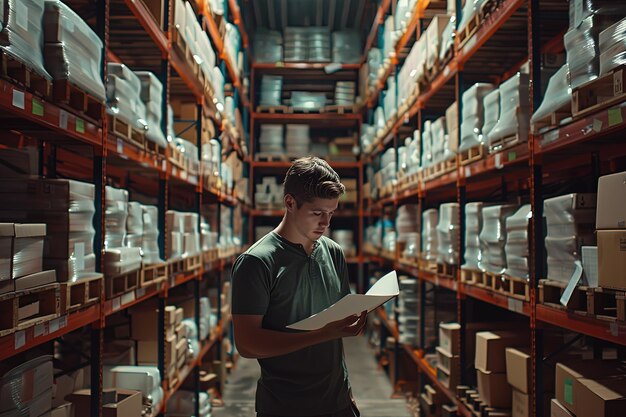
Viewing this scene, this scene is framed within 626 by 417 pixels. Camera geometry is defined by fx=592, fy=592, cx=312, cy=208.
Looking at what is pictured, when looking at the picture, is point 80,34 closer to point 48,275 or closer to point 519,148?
point 48,275

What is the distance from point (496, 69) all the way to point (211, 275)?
17.4 feet

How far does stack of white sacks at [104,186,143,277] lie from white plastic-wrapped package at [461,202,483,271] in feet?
8.70

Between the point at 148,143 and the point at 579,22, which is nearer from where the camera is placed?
the point at 579,22

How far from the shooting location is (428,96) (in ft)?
20.8

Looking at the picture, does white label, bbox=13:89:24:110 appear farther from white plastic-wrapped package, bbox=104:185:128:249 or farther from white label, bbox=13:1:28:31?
white plastic-wrapped package, bbox=104:185:128:249

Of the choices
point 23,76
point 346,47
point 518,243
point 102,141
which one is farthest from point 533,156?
point 346,47

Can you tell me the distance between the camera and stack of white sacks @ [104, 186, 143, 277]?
3557mm

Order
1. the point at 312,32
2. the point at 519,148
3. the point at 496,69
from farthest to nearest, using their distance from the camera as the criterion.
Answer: the point at 312,32 → the point at 496,69 → the point at 519,148

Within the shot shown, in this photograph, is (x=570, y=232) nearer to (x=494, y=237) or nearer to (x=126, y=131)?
(x=494, y=237)

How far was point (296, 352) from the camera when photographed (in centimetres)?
283

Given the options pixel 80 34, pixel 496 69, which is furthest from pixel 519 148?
pixel 80 34

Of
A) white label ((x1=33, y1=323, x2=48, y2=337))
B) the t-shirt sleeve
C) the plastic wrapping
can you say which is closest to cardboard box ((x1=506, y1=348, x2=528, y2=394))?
the t-shirt sleeve

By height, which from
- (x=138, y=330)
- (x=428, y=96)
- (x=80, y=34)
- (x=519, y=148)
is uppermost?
(x=428, y=96)

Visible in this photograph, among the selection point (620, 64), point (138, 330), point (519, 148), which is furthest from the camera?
point (138, 330)
